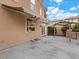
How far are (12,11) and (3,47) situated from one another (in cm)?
343

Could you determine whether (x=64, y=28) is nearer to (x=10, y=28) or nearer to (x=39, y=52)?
(x=10, y=28)

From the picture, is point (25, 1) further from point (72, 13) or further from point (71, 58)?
point (72, 13)

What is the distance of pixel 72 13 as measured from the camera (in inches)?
1455

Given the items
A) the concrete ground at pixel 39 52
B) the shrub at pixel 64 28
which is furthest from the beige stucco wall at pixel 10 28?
the shrub at pixel 64 28

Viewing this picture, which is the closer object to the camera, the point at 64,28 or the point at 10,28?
the point at 10,28

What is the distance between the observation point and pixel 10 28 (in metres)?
11.9

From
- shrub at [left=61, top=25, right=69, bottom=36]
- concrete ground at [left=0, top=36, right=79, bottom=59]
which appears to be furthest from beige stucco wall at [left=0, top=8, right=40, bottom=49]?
shrub at [left=61, top=25, right=69, bottom=36]

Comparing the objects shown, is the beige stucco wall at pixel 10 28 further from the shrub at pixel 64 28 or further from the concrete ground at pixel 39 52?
the shrub at pixel 64 28

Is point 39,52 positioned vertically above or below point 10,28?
below

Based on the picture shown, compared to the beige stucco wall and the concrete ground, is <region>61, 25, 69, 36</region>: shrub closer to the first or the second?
the beige stucco wall

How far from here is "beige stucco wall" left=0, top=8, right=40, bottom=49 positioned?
10.6 metres

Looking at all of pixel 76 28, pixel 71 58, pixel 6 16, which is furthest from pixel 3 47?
pixel 76 28

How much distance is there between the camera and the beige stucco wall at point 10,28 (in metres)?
10.6

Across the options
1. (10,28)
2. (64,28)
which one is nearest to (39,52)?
(10,28)
